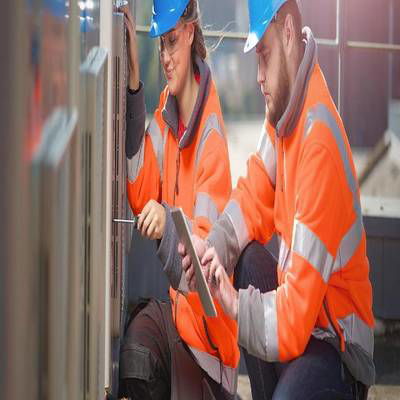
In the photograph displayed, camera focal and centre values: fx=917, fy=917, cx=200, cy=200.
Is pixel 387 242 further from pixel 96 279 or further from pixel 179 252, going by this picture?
pixel 96 279

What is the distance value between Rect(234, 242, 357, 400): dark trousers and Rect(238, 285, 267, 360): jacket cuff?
0.05 m

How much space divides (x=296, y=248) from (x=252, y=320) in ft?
0.73

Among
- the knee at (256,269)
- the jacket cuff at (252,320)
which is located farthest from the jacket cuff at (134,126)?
the jacket cuff at (252,320)

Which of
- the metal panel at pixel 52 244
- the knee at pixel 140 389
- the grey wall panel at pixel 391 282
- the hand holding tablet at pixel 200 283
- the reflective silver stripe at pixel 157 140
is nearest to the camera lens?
the metal panel at pixel 52 244

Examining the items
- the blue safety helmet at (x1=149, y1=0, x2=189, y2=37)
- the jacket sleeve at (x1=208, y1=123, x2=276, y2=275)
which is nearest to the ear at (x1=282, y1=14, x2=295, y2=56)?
the jacket sleeve at (x1=208, y1=123, x2=276, y2=275)

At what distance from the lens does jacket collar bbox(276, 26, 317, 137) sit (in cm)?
243

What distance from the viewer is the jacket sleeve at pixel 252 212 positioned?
8.23ft

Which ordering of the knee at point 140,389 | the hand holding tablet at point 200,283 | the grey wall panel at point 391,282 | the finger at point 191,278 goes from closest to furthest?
the hand holding tablet at point 200,283
the finger at point 191,278
the knee at point 140,389
the grey wall panel at point 391,282

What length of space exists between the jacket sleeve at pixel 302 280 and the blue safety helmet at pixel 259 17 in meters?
0.38

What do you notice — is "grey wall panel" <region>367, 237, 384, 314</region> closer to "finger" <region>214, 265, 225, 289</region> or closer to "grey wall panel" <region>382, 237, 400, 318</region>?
"grey wall panel" <region>382, 237, 400, 318</region>

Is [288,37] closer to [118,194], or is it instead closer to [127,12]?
[127,12]

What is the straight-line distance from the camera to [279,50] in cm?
252

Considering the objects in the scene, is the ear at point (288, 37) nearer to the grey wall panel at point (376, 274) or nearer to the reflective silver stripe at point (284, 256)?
the reflective silver stripe at point (284, 256)

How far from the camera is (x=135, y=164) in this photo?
267cm
